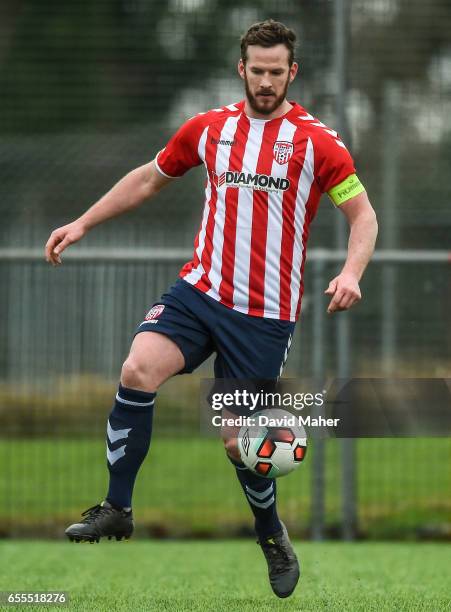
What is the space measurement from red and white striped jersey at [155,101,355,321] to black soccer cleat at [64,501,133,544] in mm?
957

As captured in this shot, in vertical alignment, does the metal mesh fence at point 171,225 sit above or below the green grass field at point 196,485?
above

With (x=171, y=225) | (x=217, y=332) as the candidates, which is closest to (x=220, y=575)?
(x=217, y=332)

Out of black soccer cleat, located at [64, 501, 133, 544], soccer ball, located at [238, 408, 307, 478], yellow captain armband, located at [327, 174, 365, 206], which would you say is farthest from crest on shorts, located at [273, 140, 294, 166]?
black soccer cleat, located at [64, 501, 133, 544]

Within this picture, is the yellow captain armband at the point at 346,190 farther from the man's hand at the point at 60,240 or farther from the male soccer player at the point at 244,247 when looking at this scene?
the man's hand at the point at 60,240

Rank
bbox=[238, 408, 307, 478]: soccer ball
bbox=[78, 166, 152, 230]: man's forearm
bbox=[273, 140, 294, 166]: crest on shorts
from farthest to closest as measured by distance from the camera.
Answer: bbox=[78, 166, 152, 230]: man's forearm
bbox=[273, 140, 294, 166]: crest on shorts
bbox=[238, 408, 307, 478]: soccer ball

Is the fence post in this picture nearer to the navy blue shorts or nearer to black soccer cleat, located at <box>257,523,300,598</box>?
black soccer cleat, located at <box>257,523,300,598</box>

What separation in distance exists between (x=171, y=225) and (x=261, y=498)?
421cm

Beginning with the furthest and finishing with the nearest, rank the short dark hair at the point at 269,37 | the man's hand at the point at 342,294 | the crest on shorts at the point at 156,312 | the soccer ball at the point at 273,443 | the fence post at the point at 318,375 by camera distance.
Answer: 1. the fence post at the point at 318,375
2. the crest on shorts at the point at 156,312
3. the short dark hair at the point at 269,37
4. the soccer ball at the point at 273,443
5. the man's hand at the point at 342,294

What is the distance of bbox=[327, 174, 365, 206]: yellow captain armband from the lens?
5.00 meters

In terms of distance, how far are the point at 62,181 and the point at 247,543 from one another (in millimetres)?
3119

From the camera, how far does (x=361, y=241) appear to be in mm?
4902

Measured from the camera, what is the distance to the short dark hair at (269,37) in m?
4.94

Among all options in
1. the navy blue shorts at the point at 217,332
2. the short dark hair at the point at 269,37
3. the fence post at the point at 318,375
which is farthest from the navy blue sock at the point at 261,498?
the fence post at the point at 318,375

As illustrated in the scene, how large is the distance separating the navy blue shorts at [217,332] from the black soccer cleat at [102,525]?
63 centimetres
